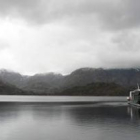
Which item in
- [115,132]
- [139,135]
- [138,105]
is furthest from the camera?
[138,105]

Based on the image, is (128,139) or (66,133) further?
(66,133)

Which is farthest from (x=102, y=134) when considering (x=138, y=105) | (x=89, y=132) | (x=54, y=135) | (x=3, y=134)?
(x=138, y=105)

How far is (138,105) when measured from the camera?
165m

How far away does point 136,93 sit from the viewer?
6708 inches

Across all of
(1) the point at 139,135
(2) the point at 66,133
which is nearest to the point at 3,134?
(2) the point at 66,133

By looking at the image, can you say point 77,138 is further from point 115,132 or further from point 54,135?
point 115,132

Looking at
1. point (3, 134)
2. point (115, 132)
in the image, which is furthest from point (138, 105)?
point (3, 134)

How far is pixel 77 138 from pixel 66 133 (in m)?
6.87

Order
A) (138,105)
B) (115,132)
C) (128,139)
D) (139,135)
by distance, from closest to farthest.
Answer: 1. (128,139)
2. (139,135)
3. (115,132)
4. (138,105)

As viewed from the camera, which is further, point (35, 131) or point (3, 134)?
point (35, 131)

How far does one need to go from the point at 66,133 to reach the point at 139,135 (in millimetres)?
14365

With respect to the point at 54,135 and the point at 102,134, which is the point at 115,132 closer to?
the point at 102,134

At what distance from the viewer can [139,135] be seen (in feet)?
183

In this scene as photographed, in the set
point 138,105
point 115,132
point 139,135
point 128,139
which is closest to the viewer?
point 128,139
